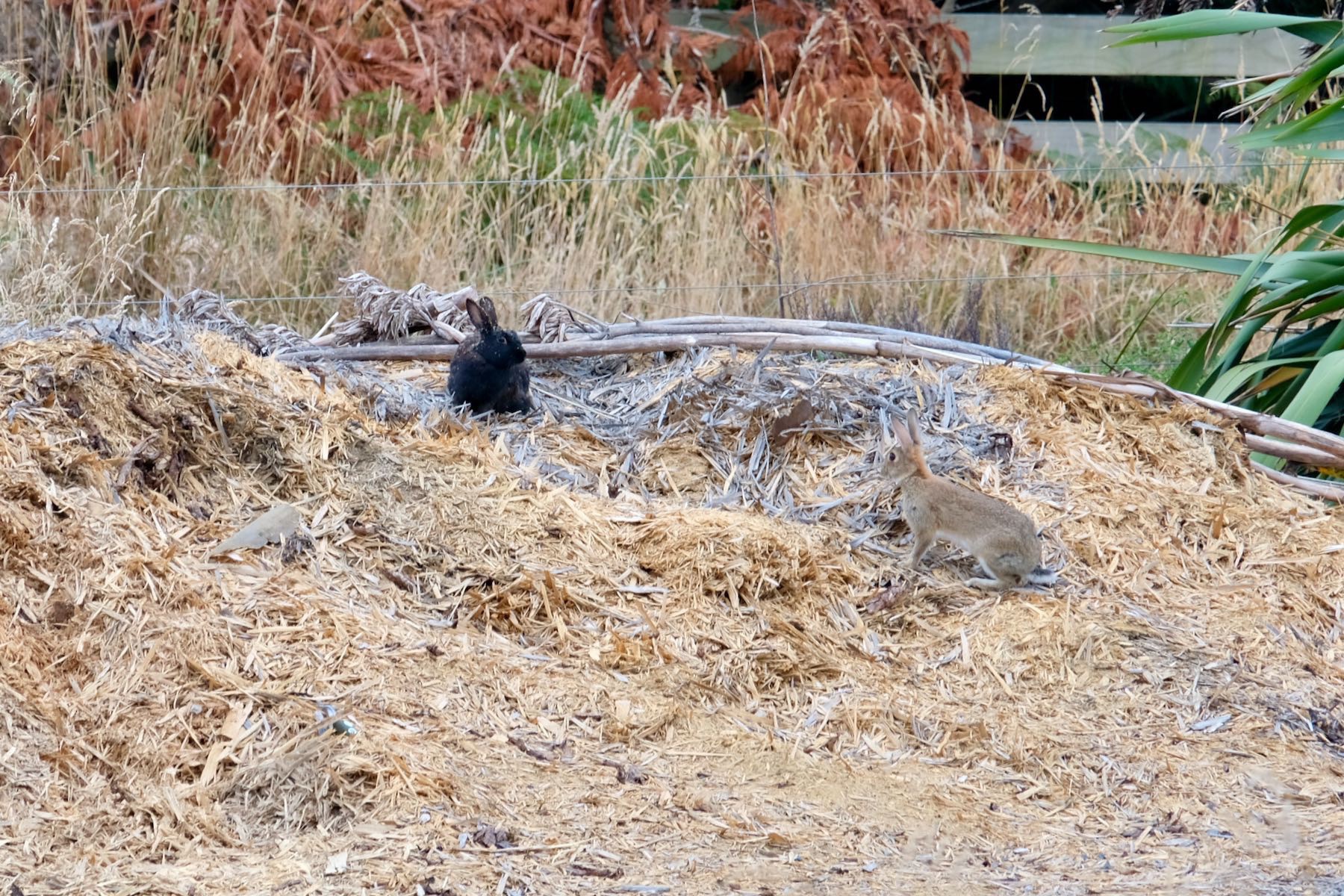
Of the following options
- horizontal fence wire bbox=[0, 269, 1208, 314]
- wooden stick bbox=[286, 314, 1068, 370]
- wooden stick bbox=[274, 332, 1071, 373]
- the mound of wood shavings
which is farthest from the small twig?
horizontal fence wire bbox=[0, 269, 1208, 314]

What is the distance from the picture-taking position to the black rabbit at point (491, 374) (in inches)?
206

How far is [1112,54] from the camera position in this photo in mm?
10984

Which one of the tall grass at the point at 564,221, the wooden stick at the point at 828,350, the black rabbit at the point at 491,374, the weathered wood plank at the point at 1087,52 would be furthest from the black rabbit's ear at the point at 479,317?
the weathered wood plank at the point at 1087,52

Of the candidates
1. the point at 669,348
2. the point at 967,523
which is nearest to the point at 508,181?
the point at 669,348

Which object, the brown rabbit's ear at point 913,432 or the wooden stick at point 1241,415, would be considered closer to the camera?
the brown rabbit's ear at point 913,432

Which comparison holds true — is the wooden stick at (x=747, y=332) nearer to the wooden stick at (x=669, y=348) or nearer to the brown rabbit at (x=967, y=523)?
the wooden stick at (x=669, y=348)

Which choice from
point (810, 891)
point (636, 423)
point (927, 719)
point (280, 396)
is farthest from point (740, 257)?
point (810, 891)

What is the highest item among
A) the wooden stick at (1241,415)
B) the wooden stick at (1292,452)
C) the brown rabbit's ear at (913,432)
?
the brown rabbit's ear at (913,432)

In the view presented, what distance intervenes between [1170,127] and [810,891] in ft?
32.5

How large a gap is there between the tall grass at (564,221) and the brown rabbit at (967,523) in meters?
2.93

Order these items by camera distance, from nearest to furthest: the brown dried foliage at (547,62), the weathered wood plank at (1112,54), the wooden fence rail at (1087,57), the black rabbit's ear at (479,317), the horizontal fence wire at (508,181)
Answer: the black rabbit's ear at (479,317)
the horizontal fence wire at (508,181)
the brown dried foliage at (547,62)
the wooden fence rail at (1087,57)
the weathered wood plank at (1112,54)

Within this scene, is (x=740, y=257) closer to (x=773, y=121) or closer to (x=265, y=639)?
(x=773, y=121)

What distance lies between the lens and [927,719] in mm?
3857

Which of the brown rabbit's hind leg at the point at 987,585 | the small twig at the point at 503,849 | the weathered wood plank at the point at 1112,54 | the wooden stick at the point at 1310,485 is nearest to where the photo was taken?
the small twig at the point at 503,849
